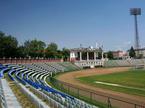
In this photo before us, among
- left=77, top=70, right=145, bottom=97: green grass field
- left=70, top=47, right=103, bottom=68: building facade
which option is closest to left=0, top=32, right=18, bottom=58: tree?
left=70, top=47, right=103, bottom=68: building facade

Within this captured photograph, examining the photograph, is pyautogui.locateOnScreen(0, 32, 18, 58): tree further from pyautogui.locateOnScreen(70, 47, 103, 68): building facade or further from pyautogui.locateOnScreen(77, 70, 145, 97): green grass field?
pyautogui.locateOnScreen(77, 70, 145, 97): green grass field

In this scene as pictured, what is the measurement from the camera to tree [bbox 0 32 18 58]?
93.3 m

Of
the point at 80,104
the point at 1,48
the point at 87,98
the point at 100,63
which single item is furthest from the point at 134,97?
the point at 100,63

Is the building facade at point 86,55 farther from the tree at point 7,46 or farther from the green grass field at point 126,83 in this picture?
the green grass field at point 126,83

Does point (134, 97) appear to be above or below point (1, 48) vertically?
below

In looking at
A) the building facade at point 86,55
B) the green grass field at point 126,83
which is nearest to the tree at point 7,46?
the building facade at point 86,55

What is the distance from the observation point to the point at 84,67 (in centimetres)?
11131

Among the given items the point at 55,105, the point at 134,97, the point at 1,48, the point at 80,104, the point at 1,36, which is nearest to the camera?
the point at 55,105

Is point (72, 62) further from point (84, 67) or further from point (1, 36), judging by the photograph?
point (1, 36)

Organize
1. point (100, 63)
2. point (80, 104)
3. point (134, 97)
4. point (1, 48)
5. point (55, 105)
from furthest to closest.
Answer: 1. point (100, 63)
2. point (1, 48)
3. point (134, 97)
4. point (80, 104)
5. point (55, 105)

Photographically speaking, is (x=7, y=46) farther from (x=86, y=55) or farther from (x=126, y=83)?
(x=126, y=83)

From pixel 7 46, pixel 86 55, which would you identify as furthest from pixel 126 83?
pixel 86 55

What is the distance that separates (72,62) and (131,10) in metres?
48.5

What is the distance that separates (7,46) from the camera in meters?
95.9
